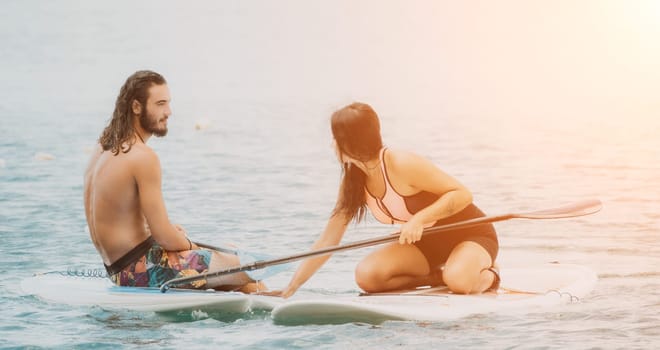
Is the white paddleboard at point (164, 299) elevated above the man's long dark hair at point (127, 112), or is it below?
below

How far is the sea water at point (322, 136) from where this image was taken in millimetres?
4125

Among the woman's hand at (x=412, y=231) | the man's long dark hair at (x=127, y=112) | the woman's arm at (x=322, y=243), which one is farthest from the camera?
the woman's arm at (x=322, y=243)

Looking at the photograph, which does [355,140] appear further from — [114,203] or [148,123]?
[114,203]

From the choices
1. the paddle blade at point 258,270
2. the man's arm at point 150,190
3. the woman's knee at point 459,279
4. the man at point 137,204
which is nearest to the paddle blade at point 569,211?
the woman's knee at point 459,279

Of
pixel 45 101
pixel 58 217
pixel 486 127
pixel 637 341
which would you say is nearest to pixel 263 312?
pixel 637 341

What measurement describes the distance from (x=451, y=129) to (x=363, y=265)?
7633 millimetres

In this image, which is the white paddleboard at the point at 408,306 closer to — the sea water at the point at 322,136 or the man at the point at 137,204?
the sea water at the point at 322,136

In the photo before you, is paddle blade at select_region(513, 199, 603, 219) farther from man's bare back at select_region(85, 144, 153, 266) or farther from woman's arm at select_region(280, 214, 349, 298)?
man's bare back at select_region(85, 144, 153, 266)

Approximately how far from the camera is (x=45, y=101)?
14.5m

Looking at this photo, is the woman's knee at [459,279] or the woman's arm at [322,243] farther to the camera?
the woman's arm at [322,243]

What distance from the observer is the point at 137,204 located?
4.11 meters

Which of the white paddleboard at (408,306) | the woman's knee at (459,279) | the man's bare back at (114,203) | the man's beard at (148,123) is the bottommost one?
the white paddleboard at (408,306)

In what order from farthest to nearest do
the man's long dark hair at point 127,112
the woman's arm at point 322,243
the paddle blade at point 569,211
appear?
the paddle blade at point 569,211
the woman's arm at point 322,243
the man's long dark hair at point 127,112

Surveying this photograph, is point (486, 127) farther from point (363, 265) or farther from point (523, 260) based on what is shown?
point (363, 265)
